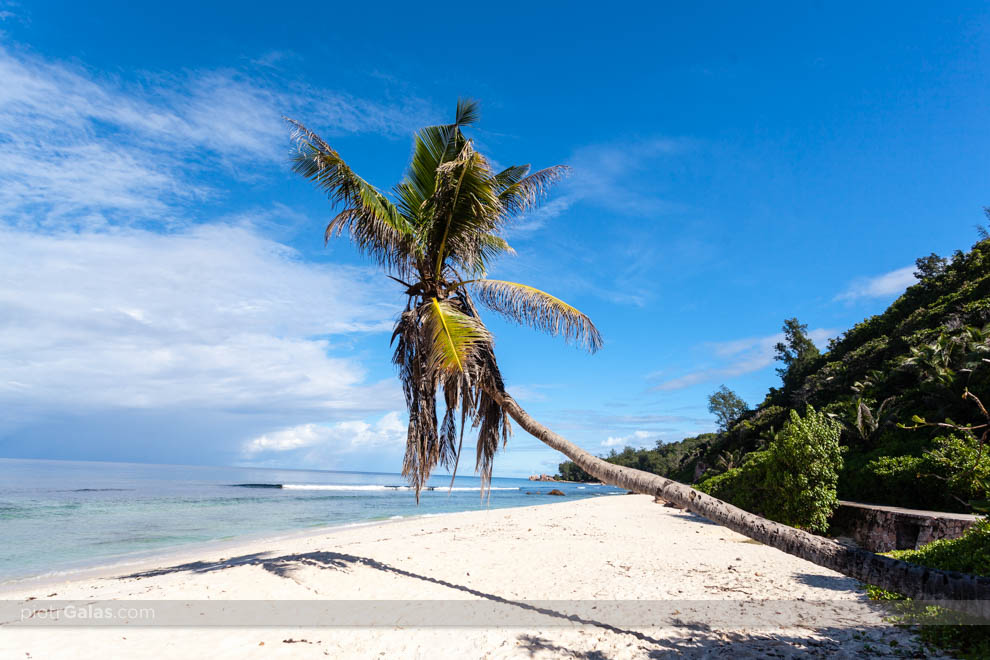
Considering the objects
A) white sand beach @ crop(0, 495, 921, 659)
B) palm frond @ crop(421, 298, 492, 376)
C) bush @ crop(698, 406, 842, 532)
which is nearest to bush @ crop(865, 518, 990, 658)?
white sand beach @ crop(0, 495, 921, 659)

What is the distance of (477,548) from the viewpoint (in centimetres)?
1173

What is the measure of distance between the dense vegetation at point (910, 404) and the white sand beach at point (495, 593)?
264 centimetres

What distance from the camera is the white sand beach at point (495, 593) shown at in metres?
5.17

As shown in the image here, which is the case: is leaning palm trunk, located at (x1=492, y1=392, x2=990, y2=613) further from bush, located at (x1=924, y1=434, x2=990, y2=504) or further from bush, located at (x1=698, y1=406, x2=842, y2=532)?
bush, located at (x1=698, y1=406, x2=842, y2=532)

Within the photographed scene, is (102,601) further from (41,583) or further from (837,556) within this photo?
(837,556)

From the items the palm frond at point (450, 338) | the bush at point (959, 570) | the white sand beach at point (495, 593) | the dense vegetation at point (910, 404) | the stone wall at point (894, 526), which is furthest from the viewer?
the dense vegetation at point (910, 404)

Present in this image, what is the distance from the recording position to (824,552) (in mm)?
4199

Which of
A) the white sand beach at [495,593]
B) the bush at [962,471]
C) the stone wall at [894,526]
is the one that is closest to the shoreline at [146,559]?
the white sand beach at [495,593]

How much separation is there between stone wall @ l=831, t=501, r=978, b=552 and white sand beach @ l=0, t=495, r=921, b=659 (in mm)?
2264

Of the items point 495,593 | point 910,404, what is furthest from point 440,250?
point 910,404

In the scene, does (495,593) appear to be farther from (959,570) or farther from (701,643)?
(959,570)

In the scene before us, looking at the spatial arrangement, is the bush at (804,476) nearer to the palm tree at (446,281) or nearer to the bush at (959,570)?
the bush at (959,570)

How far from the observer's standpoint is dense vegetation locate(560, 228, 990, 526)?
11321 millimetres

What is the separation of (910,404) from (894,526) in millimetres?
11608
